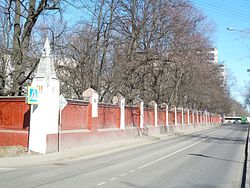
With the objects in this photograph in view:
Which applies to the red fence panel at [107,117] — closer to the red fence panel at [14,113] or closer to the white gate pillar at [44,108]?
the white gate pillar at [44,108]

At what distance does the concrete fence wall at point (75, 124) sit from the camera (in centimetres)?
2050

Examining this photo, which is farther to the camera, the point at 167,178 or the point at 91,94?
the point at 91,94

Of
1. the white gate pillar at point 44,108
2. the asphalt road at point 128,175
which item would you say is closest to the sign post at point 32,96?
the white gate pillar at point 44,108

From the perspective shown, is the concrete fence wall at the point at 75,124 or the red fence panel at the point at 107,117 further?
the red fence panel at the point at 107,117

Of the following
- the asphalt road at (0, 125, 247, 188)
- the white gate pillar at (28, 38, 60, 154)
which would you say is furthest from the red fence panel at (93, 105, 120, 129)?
the asphalt road at (0, 125, 247, 188)

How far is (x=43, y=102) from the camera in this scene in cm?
1992

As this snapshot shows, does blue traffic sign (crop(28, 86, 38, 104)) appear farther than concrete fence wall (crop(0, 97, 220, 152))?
No

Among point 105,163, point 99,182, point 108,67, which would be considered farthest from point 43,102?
point 108,67

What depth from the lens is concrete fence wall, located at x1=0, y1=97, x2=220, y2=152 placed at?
20.5 m

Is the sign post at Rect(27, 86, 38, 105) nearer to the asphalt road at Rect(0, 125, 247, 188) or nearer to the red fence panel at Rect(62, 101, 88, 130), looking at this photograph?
the red fence panel at Rect(62, 101, 88, 130)

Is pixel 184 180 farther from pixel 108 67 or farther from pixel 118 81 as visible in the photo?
pixel 108 67

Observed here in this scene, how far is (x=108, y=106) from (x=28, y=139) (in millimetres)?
11127

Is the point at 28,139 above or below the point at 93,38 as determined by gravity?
below

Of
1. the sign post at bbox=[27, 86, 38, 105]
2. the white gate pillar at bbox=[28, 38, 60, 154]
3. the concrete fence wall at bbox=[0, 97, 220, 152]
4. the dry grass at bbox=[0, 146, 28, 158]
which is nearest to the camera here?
the dry grass at bbox=[0, 146, 28, 158]
